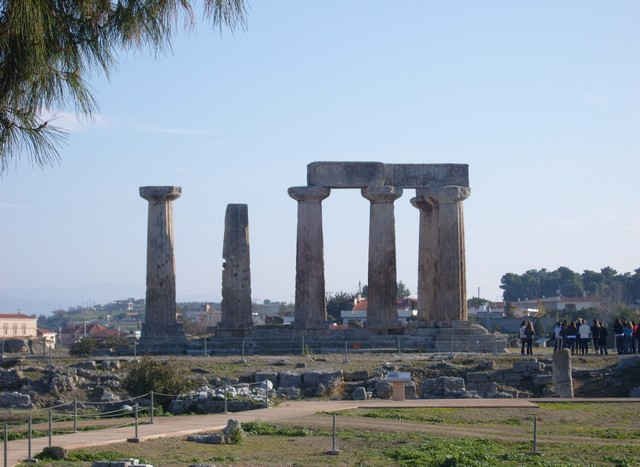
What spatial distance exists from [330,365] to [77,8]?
95.1 feet

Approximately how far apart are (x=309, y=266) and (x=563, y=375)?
1580cm

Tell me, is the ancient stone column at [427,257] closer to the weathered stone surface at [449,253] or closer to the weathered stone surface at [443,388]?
the weathered stone surface at [449,253]

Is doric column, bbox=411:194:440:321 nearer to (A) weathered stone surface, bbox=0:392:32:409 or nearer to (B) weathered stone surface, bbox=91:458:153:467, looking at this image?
(A) weathered stone surface, bbox=0:392:32:409

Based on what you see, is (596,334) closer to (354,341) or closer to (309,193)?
(354,341)

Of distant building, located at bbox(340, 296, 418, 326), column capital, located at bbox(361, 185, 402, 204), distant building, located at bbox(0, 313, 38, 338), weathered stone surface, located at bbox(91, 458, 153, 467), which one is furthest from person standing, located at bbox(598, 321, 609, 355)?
distant building, located at bbox(0, 313, 38, 338)

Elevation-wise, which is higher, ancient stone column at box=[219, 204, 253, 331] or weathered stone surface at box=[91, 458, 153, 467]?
ancient stone column at box=[219, 204, 253, 331]

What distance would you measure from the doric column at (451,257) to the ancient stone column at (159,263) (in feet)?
34.5

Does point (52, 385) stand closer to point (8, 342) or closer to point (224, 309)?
point (224, 309)

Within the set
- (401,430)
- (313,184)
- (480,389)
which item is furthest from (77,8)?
(313,184)

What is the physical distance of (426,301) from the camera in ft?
180

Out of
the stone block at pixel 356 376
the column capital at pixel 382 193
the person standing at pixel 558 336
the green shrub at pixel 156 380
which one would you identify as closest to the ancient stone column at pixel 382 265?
the column capital at pixel 382 193

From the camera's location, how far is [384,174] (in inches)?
2050

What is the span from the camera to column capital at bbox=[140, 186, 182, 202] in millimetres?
51781

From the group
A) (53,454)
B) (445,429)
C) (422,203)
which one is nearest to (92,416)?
(53,454)
